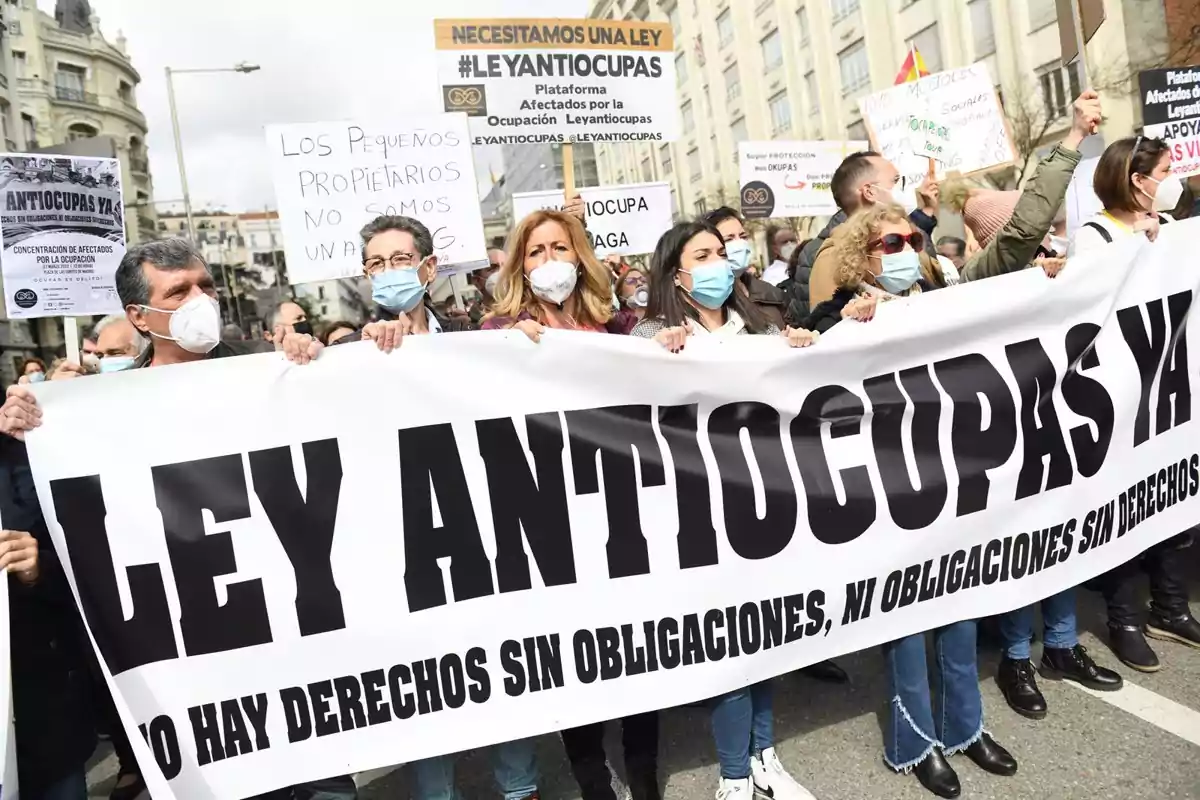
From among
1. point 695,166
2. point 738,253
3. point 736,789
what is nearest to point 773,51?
point 695,166

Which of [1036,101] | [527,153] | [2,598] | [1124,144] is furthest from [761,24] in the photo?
[527,153]

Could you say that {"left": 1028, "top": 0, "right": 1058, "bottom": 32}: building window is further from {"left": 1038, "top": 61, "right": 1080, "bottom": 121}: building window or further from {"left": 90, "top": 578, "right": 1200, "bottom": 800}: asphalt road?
{"left": 90, "top": 578, "right": 1200, "bottom": 800}: asphalt road

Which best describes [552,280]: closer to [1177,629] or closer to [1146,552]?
[1146,552]

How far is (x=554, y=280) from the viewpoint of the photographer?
3.05m

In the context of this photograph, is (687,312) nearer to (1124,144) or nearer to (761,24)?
(1124,144)

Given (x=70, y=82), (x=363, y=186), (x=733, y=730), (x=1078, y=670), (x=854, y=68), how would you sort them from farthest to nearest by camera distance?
(x=70, y=82) → (x=854, y=68) → (x=363, y=186) → (x=1078, y=670) → (x=733, y=730)

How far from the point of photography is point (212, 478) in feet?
7.79

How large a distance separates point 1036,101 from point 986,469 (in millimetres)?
25317

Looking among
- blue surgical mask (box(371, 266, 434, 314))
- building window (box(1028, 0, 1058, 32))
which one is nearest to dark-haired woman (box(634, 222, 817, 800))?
blue surgical mask (box(371, 266, 434, 314))

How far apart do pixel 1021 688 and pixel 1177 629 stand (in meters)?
0.89

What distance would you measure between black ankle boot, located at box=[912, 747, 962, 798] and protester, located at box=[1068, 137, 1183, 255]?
1931 millimetres

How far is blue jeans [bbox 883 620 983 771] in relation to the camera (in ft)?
9.08

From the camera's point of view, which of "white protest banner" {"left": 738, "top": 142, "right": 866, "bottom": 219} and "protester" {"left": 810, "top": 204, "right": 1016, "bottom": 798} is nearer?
"protester" {"left": 810, "top": 204, "right": 1016, "bottom": 798}

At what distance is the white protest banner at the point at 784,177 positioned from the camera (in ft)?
31.4
